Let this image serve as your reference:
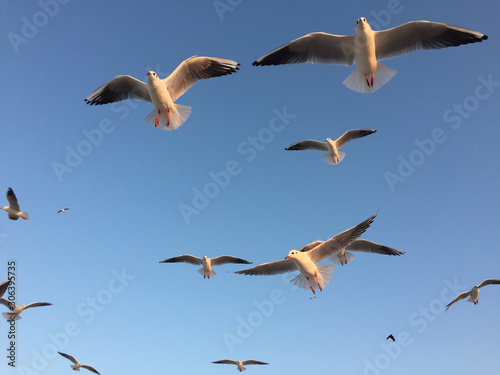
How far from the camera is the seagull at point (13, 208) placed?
48.2 ft

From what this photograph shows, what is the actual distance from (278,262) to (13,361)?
30.4 ft

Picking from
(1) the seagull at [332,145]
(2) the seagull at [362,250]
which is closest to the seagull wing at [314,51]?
(1) the seagull at [332,145]

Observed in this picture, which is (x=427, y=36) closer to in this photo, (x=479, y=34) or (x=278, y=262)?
(x=479, y=34)

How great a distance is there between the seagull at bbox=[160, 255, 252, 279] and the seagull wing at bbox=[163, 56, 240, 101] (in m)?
7.29

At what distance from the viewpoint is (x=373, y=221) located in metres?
9.48

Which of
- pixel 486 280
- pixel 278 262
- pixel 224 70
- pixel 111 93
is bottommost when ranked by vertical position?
pixel 486 280

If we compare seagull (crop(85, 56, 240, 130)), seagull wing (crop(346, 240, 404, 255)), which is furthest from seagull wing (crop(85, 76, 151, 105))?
seagull wing (crop(346, 240, 404, 255))

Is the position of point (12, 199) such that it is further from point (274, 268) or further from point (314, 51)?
point (314, 51)

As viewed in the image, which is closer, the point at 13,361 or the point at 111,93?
the point at 111,93

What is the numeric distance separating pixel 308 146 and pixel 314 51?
5.72 m

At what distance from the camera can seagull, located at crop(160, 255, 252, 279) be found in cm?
1652

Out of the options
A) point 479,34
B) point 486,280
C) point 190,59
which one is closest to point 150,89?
point 190,59

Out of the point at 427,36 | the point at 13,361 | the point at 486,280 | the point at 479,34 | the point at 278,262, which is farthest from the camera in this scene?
the point at 486,280

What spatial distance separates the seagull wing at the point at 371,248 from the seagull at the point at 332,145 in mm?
2843
